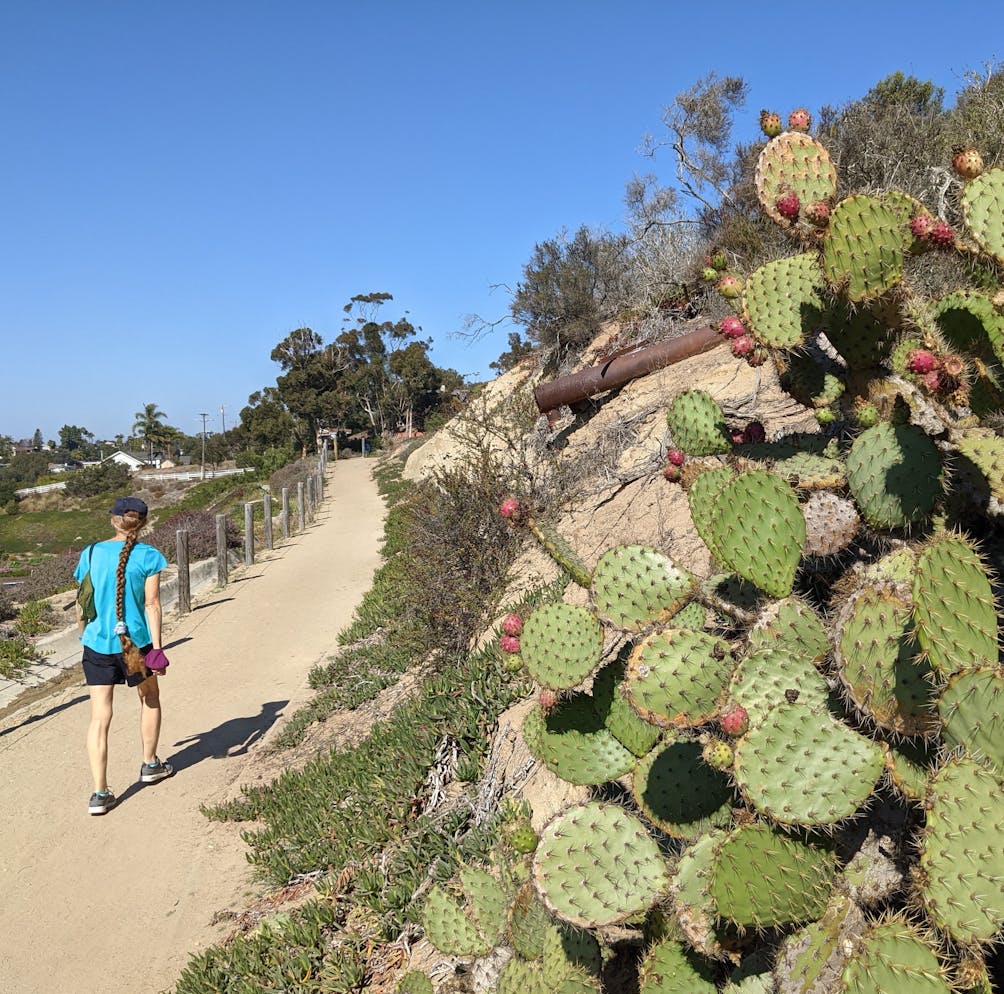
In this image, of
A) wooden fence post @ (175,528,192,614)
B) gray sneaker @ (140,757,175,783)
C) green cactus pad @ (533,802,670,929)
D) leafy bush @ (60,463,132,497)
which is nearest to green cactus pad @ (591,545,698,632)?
green cactus pad @ (533,802,670,929)

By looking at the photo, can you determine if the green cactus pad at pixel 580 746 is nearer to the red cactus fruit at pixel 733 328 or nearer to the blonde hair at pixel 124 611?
the red cactus fruit at pixel 733 328

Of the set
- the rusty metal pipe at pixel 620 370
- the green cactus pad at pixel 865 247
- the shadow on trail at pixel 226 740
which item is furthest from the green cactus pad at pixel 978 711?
the rusty metal pipe at pixel 620 370

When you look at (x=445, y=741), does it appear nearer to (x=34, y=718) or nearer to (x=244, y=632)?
(x=34, y=718)

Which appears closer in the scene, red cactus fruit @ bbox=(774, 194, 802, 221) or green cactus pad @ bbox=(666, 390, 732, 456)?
red cactus fruit @ bbox=(774, 194, 802, 221)

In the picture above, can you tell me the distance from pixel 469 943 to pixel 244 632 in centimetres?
794

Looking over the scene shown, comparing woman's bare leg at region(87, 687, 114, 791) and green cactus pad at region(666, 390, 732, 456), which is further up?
green cactus pad at region(666, 390, 732, 456)

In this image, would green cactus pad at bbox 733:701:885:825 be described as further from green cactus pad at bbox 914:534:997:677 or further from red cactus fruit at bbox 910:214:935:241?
red cactus fruit at bbox 910:214:935:241

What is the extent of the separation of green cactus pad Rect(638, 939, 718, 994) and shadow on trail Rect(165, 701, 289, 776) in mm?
4902

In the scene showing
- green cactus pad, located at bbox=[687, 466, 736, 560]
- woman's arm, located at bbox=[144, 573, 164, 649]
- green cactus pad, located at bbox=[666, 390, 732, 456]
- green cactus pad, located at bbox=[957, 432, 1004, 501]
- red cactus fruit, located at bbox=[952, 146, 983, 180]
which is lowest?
woman's arm, located at bbox=[144, 573, 164, 649]

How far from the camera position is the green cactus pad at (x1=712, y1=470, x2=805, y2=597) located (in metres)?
2.28

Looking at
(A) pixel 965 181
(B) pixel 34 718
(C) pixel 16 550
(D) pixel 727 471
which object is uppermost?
(A) pixel 965 181

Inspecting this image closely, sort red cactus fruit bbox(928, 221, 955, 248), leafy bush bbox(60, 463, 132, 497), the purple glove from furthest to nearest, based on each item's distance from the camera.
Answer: leafy bush bbox(60, 463, 132, 497)
the purple glove
red cactus fruit bbox(928, 221, 955, 248)

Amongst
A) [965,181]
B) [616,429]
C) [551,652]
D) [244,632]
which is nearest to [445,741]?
[551,652]

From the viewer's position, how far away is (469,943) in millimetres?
2967
